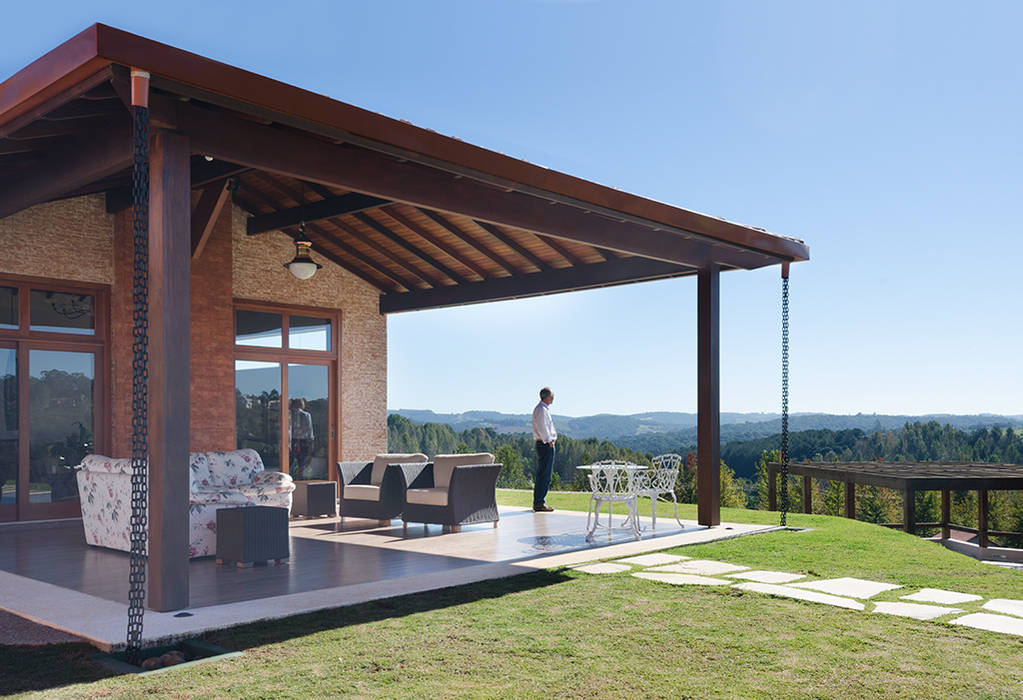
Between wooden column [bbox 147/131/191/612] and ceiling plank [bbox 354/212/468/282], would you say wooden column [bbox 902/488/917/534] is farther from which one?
wooden column [bbox 147/131/191/612]

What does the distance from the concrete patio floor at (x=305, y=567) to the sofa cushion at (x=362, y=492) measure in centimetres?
31

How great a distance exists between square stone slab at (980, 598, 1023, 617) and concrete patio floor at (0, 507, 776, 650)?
2.85m

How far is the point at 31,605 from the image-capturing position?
18.3 feet

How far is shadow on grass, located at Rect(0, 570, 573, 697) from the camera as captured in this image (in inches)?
161

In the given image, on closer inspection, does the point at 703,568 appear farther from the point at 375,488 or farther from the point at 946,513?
the point at 946,513

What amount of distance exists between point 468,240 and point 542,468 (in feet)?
10.3

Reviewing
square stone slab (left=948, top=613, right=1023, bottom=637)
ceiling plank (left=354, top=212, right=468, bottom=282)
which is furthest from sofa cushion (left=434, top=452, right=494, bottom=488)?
square stone slab (left=948, top=613, right=1023, bottom=637)

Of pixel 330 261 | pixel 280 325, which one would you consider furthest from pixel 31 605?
pixel 330 261

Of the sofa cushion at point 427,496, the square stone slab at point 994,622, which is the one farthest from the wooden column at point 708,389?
the square stone slab at point 994,622

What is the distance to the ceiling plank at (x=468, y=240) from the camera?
10.6 metres

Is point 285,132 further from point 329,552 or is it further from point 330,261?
point 330,261

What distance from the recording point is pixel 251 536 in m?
7.15

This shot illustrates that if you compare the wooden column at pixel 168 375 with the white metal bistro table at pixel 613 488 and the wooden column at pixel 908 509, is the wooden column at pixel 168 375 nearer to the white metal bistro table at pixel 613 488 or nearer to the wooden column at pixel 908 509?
the white metal bistro table at pixel 613 488

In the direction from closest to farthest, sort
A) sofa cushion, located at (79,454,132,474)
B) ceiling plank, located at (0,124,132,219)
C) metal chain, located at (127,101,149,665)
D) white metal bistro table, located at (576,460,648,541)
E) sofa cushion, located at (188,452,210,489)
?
1. metal chain, located at (127,101,149,665)
2. ceiling plank, located at (0,124,132,219)
3. sofa cushion, located at (79,454,132,474)
4. white metal bistro table, located at (576,460,648,541)
5. sofa cushion, located at (188,452,210,489)
